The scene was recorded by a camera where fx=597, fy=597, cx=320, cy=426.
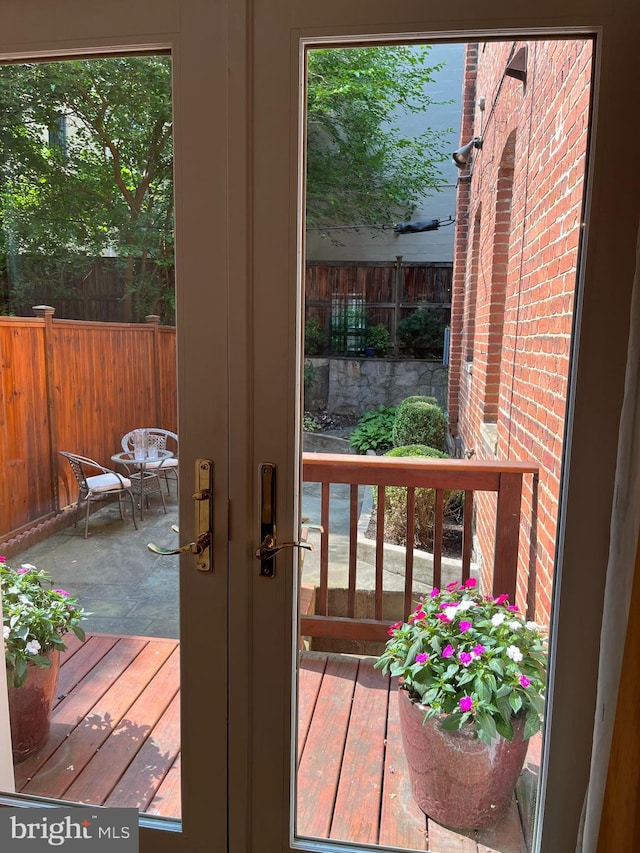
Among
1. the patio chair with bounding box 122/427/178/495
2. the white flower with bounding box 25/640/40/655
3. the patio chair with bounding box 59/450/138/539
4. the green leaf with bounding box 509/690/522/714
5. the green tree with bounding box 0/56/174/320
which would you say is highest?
the green tree with bounding box 0/56/174/320

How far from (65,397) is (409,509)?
0.88 meters

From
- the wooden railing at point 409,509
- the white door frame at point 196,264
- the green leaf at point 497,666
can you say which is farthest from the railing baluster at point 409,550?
the white door frame at point 196,264

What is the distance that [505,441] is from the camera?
155 centimetres

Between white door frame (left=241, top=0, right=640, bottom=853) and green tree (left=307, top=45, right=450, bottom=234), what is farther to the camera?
green tree (left=307, top=45, right=450, bottom=234)

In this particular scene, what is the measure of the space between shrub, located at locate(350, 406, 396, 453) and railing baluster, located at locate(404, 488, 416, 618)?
0.55 feet

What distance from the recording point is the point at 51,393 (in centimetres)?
143

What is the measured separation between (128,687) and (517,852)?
3.32 feet

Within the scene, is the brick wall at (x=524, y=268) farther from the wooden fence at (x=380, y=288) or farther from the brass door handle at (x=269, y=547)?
the brass door handle at (x=269, y=547)

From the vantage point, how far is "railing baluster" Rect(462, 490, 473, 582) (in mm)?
1494

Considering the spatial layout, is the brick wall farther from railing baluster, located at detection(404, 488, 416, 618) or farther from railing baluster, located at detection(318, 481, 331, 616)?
railing baluster, located at detection(318, 481, 331, 616)

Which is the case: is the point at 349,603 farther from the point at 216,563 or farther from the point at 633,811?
the point at 633,811

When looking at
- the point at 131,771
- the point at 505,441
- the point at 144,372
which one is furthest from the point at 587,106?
the point at 131,771

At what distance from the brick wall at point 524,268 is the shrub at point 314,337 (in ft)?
0.98

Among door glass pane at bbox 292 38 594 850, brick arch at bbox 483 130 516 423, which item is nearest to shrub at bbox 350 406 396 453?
door glass pane at bbox 292 38 594 850
